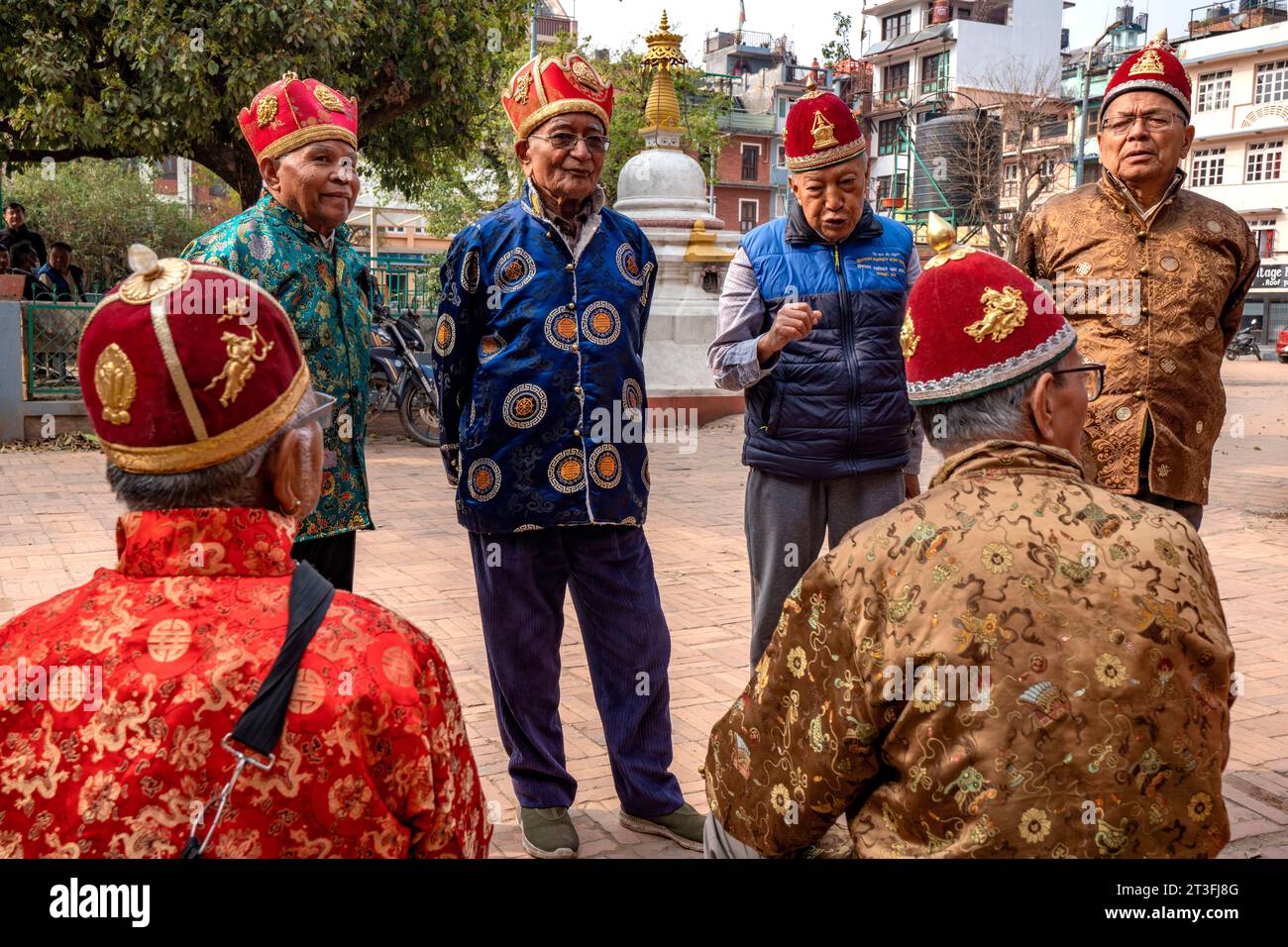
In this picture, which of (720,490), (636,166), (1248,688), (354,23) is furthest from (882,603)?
(636,166)

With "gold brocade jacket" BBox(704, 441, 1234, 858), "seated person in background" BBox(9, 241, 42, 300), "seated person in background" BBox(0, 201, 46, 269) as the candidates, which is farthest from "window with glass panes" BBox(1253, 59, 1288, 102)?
"gold brocade jacket" BBox(704, 441, 1234, 858)

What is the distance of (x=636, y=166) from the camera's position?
1492 cm

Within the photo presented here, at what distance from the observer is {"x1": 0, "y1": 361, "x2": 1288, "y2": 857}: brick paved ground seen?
402 centimetres

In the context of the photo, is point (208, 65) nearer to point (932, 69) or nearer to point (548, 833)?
point (548, 833)

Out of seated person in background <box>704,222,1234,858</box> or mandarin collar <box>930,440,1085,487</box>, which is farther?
mandarin collar <box>930,440,1085,487</box>

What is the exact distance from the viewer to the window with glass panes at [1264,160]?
155 feet

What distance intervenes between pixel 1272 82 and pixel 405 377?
46.5 meters

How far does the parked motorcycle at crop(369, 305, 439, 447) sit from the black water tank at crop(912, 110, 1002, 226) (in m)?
21.6

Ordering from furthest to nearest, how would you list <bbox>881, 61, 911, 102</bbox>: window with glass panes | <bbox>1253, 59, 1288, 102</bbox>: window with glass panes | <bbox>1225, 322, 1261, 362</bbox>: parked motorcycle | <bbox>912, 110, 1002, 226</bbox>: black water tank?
<bbox>881, 61, 911, 102</bbox>: window with glass panes < <bbox>1253, 59, 1288, 102</bbox>: window with glass panes < <bbox>1225, 322, 1261, 362</bbox>: parked motorcycle < <bbox>912, 110, 1002, 226</bbox>: black water tank

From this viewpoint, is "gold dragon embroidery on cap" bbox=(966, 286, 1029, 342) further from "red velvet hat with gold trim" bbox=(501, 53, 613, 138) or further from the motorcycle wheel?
the motorcycle wheel

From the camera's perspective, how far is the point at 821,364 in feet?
12.5

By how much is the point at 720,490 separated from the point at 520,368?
22.0 ft

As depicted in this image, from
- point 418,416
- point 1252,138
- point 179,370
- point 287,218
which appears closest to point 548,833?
point 287,218

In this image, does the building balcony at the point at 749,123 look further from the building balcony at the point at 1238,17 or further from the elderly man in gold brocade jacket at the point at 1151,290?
the elderly man in gold brocade jacket at the point at 1151,290
